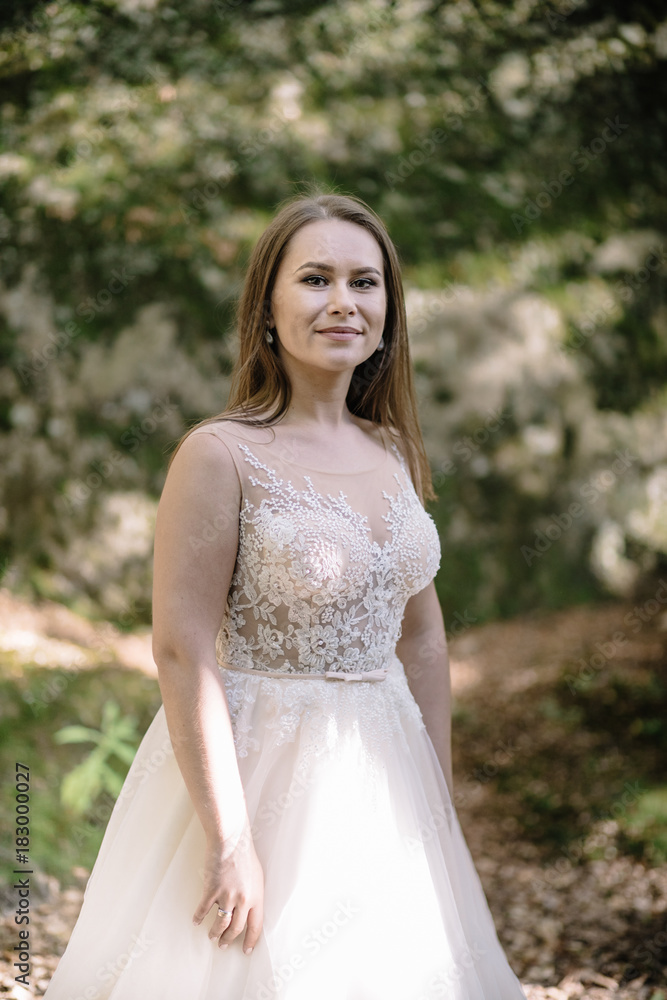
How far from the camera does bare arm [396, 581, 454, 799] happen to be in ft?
6.59

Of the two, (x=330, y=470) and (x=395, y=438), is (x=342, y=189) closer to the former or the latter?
(x=395, y=438)

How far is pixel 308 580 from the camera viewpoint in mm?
1591

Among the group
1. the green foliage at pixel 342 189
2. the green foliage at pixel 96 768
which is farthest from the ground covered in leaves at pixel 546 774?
the green foliage at pixel 342 189

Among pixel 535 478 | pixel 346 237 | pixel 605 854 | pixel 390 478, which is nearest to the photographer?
pixel 346 237

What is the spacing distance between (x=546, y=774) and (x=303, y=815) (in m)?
2.72

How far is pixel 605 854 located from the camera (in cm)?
340

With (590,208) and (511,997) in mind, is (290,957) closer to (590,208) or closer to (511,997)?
(511,997)

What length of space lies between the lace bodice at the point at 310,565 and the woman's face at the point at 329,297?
22 cm

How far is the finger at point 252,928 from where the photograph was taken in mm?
1474

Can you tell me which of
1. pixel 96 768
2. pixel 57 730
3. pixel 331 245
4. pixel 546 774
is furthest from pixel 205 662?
pixel 546 774

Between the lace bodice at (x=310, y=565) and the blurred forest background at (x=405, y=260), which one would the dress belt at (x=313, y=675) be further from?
the blurred forest background at (x=405, y=260)

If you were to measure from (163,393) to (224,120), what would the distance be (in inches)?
70.2

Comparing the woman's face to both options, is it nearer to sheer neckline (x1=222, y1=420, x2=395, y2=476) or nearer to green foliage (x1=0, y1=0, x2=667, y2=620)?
sheer neckline (x1=222, y1=420, x2=395, y2=476)

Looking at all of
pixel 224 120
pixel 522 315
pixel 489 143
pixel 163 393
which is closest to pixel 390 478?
pixel 163 393
